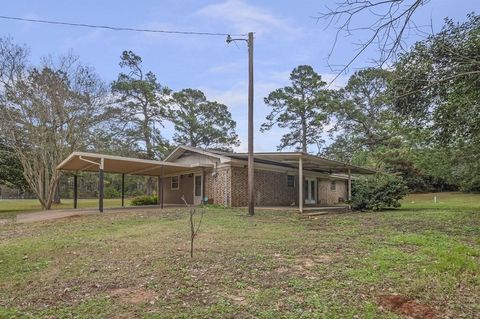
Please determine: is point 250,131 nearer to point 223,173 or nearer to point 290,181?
point 223,173

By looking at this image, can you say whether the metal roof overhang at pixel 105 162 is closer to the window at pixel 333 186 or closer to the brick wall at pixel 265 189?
the brick wall at pixel 265 189

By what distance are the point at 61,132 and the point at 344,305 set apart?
74.2ft

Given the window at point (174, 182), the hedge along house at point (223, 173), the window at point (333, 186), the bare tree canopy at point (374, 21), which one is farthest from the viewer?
the window at point (333, 186)

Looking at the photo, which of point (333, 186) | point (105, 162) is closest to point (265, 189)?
point (105, 162)

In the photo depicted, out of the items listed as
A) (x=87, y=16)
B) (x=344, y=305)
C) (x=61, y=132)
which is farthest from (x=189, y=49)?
(x=61, y=132)

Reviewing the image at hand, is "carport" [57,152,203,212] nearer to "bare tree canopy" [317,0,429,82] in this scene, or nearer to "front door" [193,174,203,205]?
"front door" [193,174,203,205]

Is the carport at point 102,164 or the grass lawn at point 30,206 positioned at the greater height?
the carport at point 102,164

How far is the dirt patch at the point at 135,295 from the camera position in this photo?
4373 millimetres

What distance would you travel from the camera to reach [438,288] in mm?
4648

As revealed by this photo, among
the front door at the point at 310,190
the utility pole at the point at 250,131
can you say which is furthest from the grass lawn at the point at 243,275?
the front door at the point at 310,190

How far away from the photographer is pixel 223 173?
1875 cm

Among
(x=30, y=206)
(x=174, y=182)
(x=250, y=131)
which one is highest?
(x=250, y=131)

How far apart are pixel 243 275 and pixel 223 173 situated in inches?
533

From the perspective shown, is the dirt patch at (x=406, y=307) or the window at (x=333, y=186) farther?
the window at (x=333, y=186)
